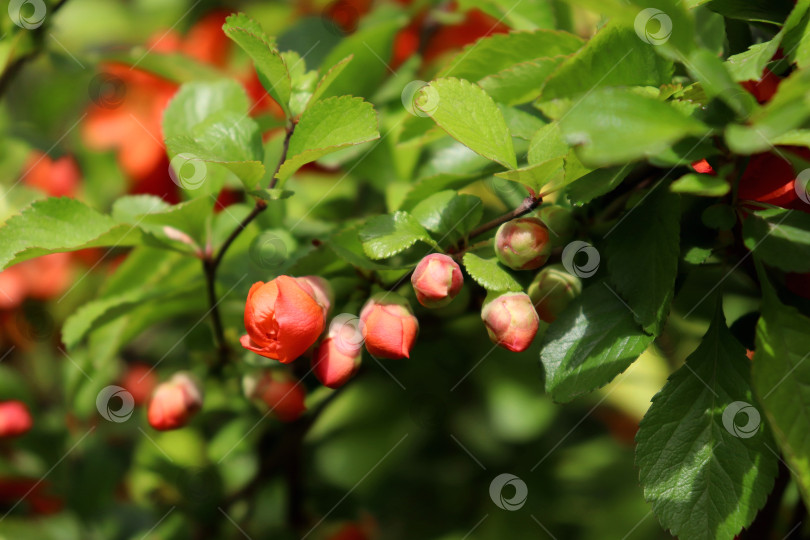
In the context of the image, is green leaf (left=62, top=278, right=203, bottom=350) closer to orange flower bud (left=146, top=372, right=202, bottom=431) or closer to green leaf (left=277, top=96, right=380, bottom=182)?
orange flower bud (left=146, top=372, right=202, bottom=431)

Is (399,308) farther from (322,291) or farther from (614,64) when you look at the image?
(614,64)

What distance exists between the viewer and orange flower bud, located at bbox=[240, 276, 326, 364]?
542mm

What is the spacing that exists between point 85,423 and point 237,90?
0.62 m

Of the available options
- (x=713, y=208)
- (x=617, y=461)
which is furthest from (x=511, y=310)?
(x=617, y=461)

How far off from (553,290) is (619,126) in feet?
0.74

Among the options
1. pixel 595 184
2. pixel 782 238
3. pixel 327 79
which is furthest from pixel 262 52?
pixel 782 238

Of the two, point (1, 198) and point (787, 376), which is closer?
point (787, 376)

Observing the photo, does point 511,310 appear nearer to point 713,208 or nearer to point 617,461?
point 713,208

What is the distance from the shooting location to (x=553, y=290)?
0.59 metres

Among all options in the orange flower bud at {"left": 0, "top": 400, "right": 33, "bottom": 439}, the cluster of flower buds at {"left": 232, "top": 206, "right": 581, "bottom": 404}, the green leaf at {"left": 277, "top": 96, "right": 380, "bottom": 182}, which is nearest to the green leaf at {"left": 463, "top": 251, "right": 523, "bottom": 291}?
the cluster of flower buds at {"left": 232, "top": 206, "right": 581, "bottom": 404}

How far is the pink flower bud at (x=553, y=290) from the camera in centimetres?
59

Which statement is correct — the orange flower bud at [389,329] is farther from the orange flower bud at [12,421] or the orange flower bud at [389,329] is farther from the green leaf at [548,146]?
the orange flower bud at [12,421]

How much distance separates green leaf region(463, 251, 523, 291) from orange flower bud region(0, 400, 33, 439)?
76cm

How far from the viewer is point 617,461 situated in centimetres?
118
